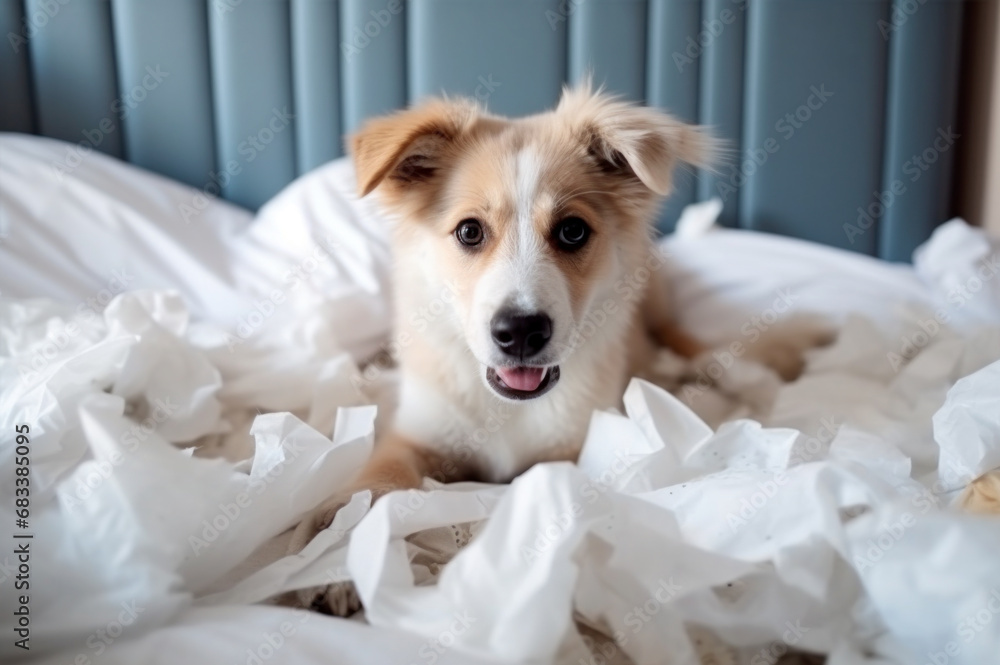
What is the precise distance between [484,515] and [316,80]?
1.67m

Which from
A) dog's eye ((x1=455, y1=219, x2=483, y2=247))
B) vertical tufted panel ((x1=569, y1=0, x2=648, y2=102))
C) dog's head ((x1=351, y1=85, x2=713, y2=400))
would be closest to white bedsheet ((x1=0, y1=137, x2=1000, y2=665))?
dog's head ((x1=351, y1=85, x2=713, y2=400))

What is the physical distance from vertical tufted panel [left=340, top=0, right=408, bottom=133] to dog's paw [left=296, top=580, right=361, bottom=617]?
5.32ft

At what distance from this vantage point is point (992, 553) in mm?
871

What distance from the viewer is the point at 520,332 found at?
124 centimetres

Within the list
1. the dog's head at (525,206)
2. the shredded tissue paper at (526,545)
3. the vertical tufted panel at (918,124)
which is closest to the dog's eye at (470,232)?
the dog's head at (525,206)

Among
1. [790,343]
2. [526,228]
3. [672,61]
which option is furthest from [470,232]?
[672,61]

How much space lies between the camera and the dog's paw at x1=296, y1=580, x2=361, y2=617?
3.42ft

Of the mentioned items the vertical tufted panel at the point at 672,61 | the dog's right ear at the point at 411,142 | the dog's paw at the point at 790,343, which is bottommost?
the dog's paw at the point at 790,343

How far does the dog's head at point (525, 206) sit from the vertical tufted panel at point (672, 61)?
0.83 meters

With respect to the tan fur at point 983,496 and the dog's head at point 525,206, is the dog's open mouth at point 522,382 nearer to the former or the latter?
the dog's head at point 525,206

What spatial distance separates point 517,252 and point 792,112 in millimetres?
1459

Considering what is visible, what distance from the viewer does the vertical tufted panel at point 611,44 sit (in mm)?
2289

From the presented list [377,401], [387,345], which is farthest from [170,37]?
[377,401]

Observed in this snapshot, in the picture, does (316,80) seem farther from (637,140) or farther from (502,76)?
(637,140)
